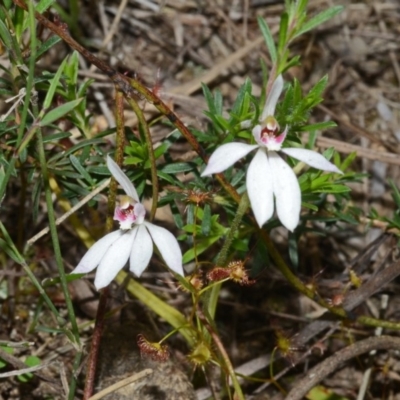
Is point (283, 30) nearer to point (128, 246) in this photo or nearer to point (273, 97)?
point (273, 97)

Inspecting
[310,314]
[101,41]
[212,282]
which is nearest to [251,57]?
[101,41]

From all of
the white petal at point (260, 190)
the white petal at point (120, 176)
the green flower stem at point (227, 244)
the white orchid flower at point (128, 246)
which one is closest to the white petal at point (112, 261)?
the white orchid flower at point (128, 246)

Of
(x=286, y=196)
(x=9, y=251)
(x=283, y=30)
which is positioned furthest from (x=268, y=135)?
(x=9, y=251)

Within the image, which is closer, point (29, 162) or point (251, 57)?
point (29, 162)

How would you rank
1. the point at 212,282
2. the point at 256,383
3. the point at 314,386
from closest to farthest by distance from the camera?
the point at 212,282 < the point at 314,386 < the point at 256,383

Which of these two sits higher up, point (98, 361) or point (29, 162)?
point (29, 162)

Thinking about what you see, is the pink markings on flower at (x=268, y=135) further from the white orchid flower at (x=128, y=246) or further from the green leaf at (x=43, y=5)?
the green leaf at (x=43, y=5)

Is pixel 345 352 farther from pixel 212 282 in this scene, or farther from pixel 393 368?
pixel 212 282
